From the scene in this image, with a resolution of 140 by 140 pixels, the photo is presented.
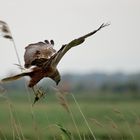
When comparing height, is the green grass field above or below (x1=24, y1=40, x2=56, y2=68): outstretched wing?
below

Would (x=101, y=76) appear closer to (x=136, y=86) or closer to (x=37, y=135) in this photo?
(x=136, y=86)

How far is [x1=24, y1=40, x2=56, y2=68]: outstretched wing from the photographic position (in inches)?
76.4

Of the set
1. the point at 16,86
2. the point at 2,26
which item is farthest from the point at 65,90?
the point at 16,86

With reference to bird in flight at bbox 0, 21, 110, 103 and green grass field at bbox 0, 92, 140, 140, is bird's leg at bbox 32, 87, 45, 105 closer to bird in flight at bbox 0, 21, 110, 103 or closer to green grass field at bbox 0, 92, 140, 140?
bird in flight at bbox 0, 21, 110, 103

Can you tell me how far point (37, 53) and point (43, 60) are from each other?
40 mm

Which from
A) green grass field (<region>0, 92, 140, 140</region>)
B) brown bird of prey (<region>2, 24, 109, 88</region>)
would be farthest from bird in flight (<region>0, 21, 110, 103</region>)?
green grass field (<region>0, 92, 140, 140</region>)

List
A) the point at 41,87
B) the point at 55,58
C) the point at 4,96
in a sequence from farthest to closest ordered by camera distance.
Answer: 1. the point at 4,96
2. the point at 41,87
3. the point at 55,58

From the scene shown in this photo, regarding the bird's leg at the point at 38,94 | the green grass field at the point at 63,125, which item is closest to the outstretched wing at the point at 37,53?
the bird's leg at the point at 38,94

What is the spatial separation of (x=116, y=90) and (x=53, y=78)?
64.1 metres

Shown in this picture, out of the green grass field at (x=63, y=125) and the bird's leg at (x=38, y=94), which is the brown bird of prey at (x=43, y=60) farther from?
the green grass field at (x=63, y=125)

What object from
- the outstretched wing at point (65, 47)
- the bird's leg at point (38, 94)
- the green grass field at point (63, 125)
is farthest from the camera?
the green grass field at point (63, 125)

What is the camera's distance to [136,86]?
6506 cm

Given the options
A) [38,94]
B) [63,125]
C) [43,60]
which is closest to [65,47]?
[43,60]

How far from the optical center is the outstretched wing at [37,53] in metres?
1.94
